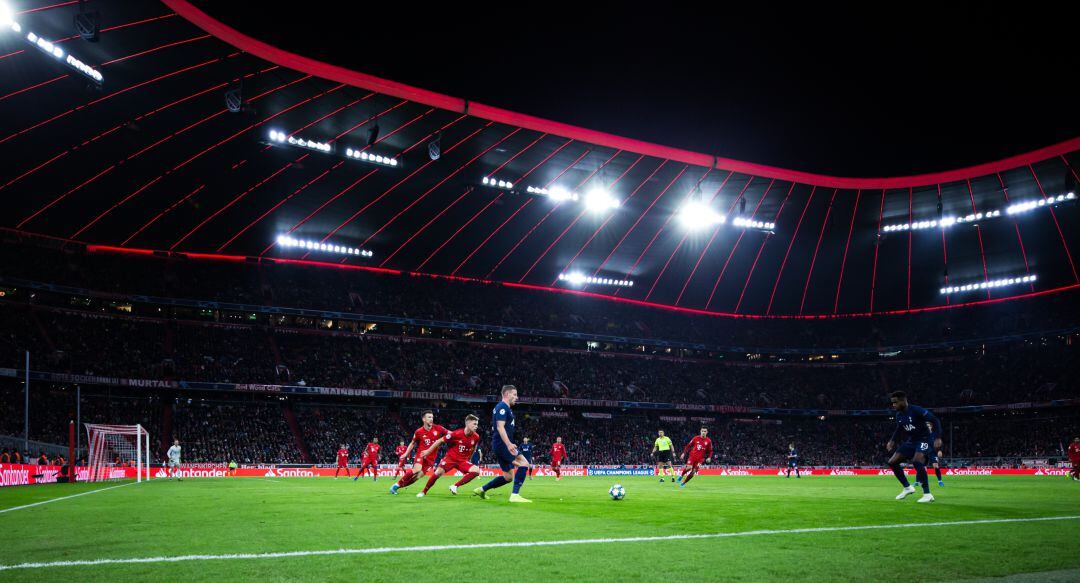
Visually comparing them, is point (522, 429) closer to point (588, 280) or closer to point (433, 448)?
point (588, 280)

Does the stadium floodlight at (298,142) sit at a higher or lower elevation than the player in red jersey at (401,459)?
higher

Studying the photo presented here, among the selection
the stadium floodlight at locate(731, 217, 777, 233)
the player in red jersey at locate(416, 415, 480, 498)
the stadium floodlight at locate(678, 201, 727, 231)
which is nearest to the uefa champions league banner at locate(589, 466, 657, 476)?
the stadium floodlight at locate(678, 201, 727, 231)

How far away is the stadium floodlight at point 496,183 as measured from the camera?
→ 38.8 m

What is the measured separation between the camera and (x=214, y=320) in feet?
162

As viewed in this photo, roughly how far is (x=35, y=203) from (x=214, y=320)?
518 inches

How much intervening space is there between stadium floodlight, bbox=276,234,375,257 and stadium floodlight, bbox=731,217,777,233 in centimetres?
2450

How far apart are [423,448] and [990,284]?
5597 centimetres

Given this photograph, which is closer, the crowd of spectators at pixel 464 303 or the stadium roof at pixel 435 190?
the stadium roof at pixel 435 190

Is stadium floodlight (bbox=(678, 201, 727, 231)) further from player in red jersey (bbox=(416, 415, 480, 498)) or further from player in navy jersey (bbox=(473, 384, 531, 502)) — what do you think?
player in navy jersey (bbox=(473, 384, 531, 502))

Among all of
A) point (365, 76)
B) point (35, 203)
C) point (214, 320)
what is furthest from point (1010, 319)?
point (35, 203)

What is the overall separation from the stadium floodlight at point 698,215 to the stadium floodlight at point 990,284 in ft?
84.4

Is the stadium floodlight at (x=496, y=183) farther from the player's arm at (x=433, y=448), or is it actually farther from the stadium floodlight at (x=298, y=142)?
the player's arm at (x=433, y=448)

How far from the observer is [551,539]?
7.95m

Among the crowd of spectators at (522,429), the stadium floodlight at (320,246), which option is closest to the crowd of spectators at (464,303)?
the stadium floodlight at (320,246)
